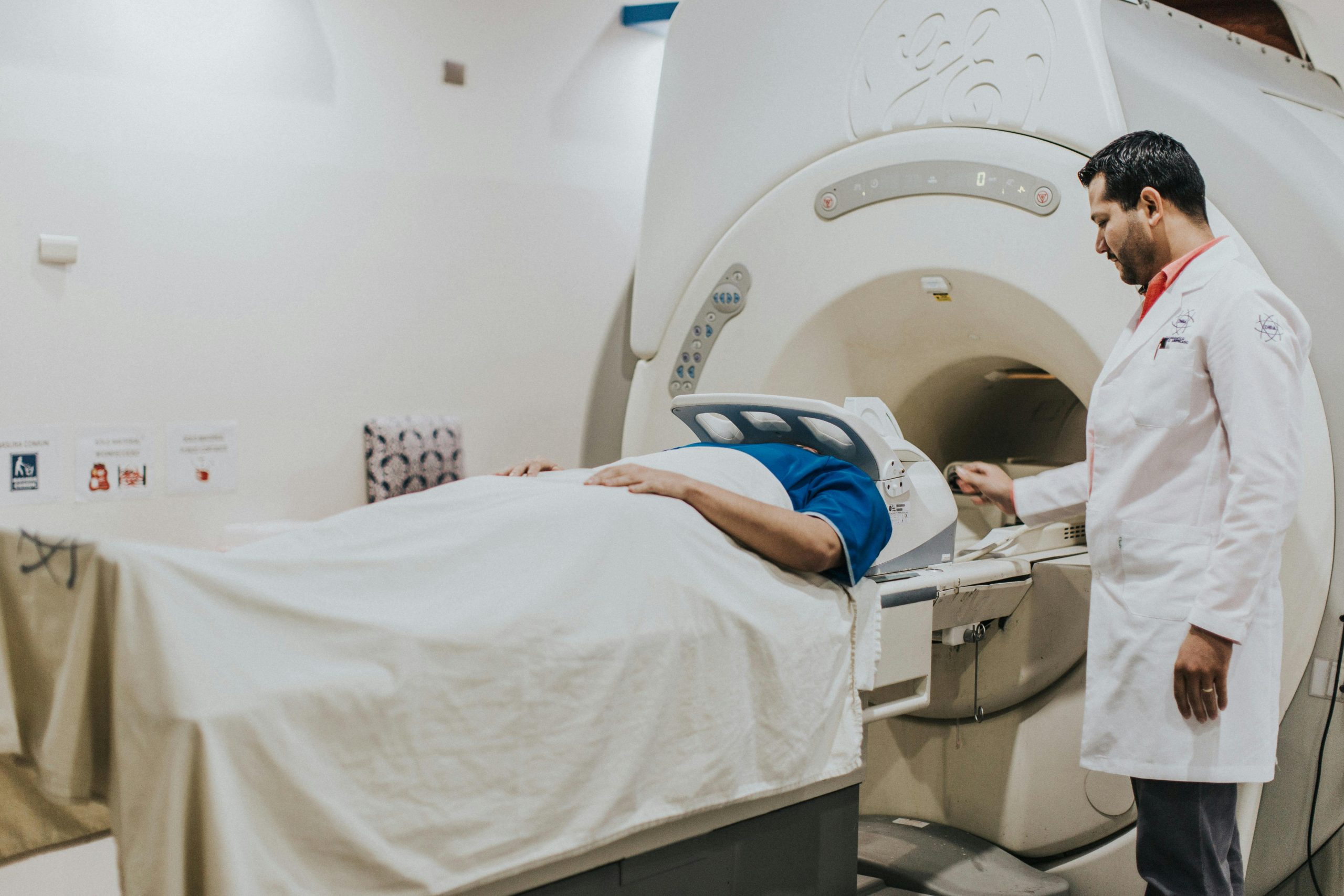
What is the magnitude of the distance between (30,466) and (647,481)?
1452 millimetres

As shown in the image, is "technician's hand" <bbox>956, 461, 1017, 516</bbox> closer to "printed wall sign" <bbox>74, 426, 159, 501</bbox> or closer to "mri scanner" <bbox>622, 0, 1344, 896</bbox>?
"mri scanner" <bbox>622, 0, 1344, 896</bbox>

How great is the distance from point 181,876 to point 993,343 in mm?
1836

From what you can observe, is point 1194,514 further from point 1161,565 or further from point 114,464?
point 114,464

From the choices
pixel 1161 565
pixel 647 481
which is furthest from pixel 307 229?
pixel 1161 565

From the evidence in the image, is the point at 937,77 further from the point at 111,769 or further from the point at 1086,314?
the point at 111,769

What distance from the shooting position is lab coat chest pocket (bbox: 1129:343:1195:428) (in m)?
1.53

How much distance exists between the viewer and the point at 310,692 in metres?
1.05

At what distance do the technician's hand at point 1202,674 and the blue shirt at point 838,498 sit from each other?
45cm

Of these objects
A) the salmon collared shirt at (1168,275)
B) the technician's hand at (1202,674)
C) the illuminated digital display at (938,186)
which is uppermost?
the illuminated digital display at (938,186)

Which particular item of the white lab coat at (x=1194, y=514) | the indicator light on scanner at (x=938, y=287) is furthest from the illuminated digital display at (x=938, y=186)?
the white lab coat at (x=1194, y=514)

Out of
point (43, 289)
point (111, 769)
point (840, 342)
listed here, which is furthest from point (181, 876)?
point (840, 342)

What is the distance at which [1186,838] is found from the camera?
5.06 feet

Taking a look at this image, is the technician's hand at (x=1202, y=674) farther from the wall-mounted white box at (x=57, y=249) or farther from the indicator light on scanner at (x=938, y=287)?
the wall-mounted white box at (x=57, y=249)

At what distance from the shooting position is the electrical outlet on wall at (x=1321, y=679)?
5.82ft
